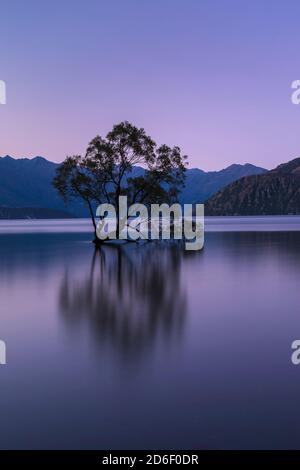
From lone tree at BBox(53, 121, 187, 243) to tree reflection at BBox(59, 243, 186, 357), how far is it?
3390 centimetres

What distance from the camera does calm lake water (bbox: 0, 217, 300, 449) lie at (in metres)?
6.52

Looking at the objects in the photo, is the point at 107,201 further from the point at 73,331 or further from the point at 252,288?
the point at 73,331

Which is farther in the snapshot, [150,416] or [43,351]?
[43,351]

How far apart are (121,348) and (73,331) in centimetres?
249

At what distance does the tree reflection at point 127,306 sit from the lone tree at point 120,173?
33904 mm

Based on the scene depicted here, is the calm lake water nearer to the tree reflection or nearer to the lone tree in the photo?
the tree reflection

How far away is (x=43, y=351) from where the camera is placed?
10914 mm

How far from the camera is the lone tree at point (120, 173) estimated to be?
5966 centimetres

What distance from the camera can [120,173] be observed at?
6181 centimetres

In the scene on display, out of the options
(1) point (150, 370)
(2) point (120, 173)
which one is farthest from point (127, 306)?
(2) point (120, 173)

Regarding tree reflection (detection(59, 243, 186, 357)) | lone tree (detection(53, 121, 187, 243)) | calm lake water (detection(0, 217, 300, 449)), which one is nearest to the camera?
calm lake water (detection(0, 217, 300, 449))

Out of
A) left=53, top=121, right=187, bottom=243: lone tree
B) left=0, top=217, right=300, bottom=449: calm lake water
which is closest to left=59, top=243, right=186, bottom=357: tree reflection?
left=0, top=217, right=300, bottom=449: calm lake water

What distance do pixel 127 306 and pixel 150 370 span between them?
7.47 meters

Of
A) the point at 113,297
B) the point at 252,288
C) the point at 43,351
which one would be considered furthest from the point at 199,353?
the point at 252,288
